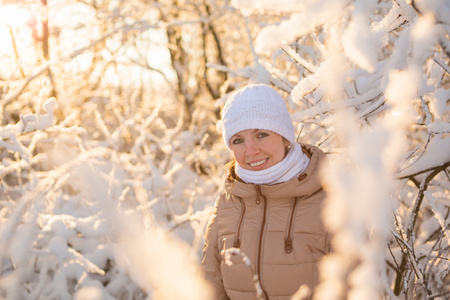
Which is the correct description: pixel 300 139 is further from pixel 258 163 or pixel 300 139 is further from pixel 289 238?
pixel 289 238

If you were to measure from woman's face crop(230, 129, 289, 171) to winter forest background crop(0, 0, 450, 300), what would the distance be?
0.20 meters

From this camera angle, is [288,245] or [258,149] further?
[258,149]

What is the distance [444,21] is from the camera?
606 millimetres

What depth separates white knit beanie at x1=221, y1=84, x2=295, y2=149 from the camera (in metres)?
1.80

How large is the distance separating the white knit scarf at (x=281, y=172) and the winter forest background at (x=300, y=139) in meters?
0.17

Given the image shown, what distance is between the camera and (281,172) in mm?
1779

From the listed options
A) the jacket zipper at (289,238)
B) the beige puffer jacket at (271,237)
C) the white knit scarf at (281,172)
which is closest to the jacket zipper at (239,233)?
the beige puffer jacket at (271,237)

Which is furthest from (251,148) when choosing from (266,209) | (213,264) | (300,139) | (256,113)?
(300,139)

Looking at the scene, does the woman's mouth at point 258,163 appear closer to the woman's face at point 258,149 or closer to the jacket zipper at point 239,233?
A: the woman's face at point 258,149

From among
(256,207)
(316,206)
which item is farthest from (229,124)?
(316,206)

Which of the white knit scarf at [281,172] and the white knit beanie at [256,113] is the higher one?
the white knit beanie at [256,113]

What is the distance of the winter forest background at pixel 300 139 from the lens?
0.57 m

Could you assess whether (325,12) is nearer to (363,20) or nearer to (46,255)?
(363,20)

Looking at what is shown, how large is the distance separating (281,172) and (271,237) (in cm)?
29
